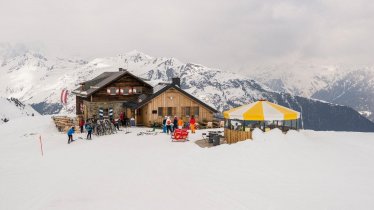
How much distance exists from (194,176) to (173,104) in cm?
2798

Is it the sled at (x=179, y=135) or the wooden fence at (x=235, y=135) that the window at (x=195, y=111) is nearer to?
the sled at (x=179, y=135)

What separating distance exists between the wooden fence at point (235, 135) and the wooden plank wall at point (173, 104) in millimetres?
17076

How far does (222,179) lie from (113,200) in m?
5.34

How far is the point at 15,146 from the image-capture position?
108 feet

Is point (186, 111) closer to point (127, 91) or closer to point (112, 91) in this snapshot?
point (127, 91)

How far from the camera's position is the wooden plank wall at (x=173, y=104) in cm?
4472

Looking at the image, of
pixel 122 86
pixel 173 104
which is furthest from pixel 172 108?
pixel 122 86

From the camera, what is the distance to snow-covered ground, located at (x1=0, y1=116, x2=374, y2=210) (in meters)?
14.3

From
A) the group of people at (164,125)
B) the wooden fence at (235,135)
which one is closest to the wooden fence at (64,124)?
the group of people at (164,125)

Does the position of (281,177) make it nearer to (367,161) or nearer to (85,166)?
(367,161)

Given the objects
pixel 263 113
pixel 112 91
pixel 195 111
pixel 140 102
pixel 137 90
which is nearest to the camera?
pixel 263 113

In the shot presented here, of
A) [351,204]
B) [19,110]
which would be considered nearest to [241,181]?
[351,204]

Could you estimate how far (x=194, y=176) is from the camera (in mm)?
17859

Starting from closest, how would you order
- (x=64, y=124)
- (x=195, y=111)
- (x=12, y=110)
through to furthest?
1. (x=64, y=124)
2. (x=195, y=111)
3. (x=12, y=110)
